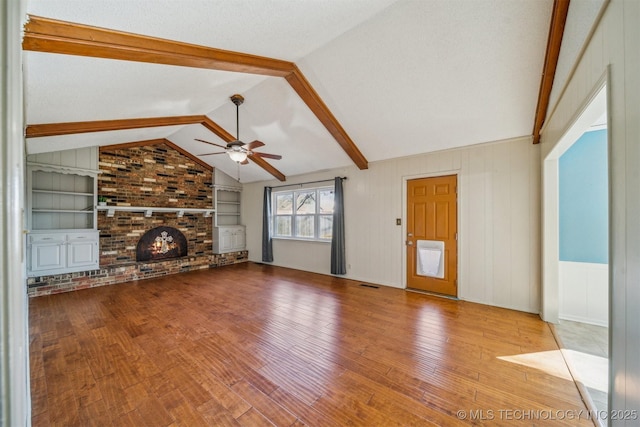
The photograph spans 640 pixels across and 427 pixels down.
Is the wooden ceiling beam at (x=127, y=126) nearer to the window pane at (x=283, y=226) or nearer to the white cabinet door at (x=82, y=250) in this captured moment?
the window pane at (x=283, y=226)

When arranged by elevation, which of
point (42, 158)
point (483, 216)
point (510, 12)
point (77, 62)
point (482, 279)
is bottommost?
point (482, 279)

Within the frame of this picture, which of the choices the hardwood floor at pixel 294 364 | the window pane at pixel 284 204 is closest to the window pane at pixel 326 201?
the window pane at pixel 284 204

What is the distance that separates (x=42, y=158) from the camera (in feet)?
15.4

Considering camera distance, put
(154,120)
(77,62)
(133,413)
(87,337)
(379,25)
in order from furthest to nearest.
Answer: (154,120), (87,337), (379,25), (77,62), (133,413)

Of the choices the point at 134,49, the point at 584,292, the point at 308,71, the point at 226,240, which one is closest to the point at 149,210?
the point at 226,240

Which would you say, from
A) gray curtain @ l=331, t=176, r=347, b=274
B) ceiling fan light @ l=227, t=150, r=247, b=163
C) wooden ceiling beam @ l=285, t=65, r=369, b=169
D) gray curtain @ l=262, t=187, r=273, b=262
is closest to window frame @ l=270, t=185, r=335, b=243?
gray curtain @ l=262, t=187, r=273, b=262

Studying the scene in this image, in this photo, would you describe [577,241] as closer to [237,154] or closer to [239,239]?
[237,154]

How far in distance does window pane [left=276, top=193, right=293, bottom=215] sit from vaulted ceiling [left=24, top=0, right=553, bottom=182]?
7.76 feet

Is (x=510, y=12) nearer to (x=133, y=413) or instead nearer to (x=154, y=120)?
→ (x=133, y=413)

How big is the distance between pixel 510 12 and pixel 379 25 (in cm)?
117

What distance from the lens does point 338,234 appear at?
18.4 ft

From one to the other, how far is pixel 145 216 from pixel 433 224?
20.7ft

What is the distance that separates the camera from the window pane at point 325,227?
6129 mm

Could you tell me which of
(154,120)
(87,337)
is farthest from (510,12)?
(87,337)
